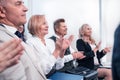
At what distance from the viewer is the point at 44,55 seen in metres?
2.07

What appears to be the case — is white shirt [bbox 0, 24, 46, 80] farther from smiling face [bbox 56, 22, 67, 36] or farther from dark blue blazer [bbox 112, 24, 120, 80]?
smiling face [bbox 56, 22, 67, 36]

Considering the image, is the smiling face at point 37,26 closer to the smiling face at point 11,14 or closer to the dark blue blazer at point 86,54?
the smiling face at point 11,14

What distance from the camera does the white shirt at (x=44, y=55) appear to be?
1.93m

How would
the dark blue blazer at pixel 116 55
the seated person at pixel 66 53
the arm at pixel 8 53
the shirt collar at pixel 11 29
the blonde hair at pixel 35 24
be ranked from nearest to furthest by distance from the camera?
the dark blue blazer at pixel 116 55 < the arm at pixel 8 53 < the shirt collar at pixel 11 29 < the blonde hair at pixel 35 24 < the seated person at pixel 66 53

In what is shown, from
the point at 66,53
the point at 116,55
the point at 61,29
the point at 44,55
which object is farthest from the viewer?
the point at 61,29

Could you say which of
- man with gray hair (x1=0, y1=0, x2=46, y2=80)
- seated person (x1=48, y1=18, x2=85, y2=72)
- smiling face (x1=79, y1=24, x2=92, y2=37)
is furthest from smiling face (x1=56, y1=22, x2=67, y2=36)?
man with gray hair (x1=0, y1=0, x2=46, y2=80)

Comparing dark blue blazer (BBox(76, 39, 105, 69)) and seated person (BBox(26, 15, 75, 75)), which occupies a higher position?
seated person (BBox(26, 15, 75, 75))

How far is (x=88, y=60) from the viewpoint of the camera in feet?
10.9

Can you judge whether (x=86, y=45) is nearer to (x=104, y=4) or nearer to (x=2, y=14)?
(x=104, y=4)

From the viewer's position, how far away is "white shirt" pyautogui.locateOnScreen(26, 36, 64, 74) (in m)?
1.93

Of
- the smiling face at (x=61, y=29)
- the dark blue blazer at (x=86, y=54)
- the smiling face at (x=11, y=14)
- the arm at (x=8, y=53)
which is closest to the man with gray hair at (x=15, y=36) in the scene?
the smiling face at (x=11, y=14)

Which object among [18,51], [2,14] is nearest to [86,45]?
[2,14]

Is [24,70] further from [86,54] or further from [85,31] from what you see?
[85,31]

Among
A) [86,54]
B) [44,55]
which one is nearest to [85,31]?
[86,54]
